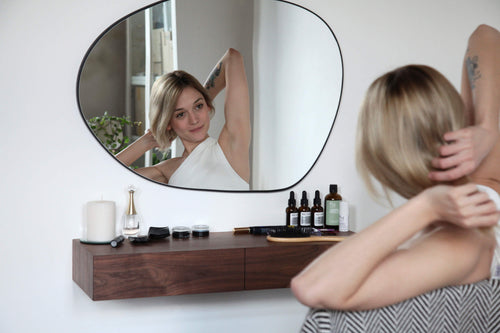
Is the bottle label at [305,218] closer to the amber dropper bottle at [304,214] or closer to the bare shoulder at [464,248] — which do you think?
the amber dropper bottle at [304,214]

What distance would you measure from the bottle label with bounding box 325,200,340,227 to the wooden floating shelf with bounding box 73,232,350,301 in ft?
0.89

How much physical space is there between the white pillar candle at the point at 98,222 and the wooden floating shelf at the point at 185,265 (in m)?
0.05

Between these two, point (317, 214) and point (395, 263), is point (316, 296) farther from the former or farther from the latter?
point (317, 214)

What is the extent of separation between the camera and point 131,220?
2.45 meters

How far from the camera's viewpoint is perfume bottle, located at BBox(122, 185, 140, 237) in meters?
2.44

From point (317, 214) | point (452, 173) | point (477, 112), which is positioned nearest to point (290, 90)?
point (317, 214)

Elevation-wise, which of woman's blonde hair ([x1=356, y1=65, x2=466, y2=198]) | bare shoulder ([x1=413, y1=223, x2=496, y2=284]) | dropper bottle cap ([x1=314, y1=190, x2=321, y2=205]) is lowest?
dropper bottle cap ([x1=314, y1=190, x2=321, y2=205])

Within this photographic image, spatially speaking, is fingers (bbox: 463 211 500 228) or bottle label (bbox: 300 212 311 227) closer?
fingers (bbox: 463 211 500 228)

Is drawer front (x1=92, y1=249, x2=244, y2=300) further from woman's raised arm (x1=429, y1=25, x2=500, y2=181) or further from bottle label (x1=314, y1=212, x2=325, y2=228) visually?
woman's raised arm (x1=429, y1=25, x2=500, y2=181)

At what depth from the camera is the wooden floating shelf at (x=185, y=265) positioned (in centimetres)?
216

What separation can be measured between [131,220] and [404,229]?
158cm

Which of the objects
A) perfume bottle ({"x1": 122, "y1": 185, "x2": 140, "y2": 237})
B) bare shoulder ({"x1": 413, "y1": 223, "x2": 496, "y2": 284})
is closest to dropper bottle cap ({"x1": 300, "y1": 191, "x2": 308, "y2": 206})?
perfume bottle ({"x1": 122, "y1": 185, "x2": 140, "y2": 237})

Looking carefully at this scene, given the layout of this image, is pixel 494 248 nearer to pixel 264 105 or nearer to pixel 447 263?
pixel 447 263

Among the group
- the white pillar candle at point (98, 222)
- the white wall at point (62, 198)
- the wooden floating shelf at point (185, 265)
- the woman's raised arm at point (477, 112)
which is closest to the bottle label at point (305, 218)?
the white wall at point (62, 198)
